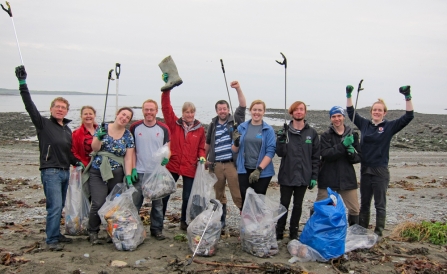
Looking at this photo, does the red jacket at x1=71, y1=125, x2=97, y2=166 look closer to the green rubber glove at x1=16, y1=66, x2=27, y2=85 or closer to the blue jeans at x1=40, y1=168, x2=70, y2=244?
the blue jeans at x1=40, y1=168, x2=70, y2=244

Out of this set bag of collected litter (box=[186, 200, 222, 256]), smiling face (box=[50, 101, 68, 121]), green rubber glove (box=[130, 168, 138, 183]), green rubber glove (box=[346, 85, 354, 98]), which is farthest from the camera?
green rubber glove (box=[346, 85, 354, 98])

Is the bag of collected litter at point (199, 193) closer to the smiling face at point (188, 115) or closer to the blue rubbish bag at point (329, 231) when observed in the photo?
the smiling face at point (188, 115)

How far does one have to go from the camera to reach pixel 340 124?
5.36 metres

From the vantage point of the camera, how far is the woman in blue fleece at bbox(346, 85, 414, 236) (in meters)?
5.44

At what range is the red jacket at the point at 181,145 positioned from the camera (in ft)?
18.1

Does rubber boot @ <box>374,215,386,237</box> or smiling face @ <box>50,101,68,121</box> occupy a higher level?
smiling face @ <box>50,101,68,121</box>

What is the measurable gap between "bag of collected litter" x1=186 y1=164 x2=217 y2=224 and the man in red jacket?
16 centimetres

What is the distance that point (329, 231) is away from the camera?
470 cm

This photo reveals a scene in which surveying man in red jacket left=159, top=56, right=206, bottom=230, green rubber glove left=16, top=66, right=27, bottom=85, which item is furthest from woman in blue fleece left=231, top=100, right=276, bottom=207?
green rubber glove left=16, top=66, right=27, bottom=85

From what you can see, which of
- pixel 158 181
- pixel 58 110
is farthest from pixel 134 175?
pixel 58 110

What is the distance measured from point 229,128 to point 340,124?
4.88ft

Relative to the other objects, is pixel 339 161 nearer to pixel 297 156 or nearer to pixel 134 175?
pixel 297 156

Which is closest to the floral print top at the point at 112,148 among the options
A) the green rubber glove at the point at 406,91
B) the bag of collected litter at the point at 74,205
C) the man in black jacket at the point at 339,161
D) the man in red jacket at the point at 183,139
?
the bag of collected litter at the point at 74,205

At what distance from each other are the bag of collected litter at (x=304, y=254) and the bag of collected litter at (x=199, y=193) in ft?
4.17
